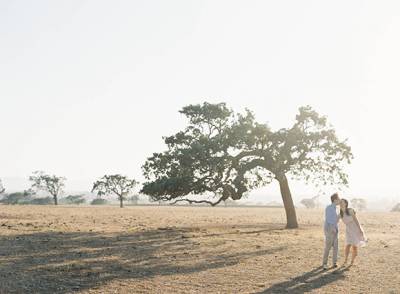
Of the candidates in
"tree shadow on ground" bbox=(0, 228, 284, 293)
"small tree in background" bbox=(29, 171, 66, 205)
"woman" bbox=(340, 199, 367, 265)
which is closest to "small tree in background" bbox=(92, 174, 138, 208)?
"small tree in background" bbox=(29, 171, 66, 205)

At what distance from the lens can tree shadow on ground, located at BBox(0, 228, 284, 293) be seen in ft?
48.6

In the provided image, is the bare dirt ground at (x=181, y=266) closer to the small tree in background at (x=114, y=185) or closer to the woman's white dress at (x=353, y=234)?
the woman's white dress at (x=353, y=234)

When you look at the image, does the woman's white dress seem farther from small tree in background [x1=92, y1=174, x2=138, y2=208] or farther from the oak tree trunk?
small tree in background [x1=92, y1=174, x2=138, y2=208]

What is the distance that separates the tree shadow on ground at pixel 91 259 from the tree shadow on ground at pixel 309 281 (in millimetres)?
3462

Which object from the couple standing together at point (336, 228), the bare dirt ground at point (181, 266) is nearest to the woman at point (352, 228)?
the couple standing together at point (336, 228)

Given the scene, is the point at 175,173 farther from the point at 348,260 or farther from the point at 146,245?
the point at 348,260

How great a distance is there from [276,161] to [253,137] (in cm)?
305

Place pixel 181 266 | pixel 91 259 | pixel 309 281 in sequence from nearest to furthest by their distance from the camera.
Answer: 1. pixel 309 281
2. pixel 181 266
3. pixel 91 259

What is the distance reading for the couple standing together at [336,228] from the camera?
17750mm

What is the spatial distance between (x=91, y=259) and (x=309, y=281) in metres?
9.01

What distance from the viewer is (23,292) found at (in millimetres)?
13305

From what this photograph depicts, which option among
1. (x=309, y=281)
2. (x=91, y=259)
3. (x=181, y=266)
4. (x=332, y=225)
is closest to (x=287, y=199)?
(x=332, y=225)

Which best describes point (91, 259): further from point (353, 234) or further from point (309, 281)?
point (353, 234)

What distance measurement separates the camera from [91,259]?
19.1 meters
